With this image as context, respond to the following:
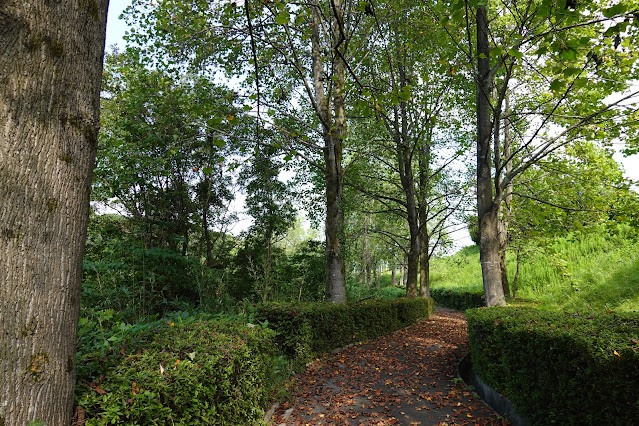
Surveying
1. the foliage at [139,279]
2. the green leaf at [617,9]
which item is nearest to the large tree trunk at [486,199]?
the green leaf at [617,9]

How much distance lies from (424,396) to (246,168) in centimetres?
1054

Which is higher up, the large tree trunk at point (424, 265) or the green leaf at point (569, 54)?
the green leaf at point (569, 54)

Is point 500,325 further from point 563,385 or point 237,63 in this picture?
point 237,63

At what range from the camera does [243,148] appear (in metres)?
12.5

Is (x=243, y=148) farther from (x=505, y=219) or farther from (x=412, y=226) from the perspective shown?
(x=505, y=219)

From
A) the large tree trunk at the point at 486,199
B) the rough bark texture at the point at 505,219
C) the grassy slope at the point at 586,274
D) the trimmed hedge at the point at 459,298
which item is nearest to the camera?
the large tree trunk at the point at 486,199

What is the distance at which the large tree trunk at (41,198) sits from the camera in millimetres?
2092

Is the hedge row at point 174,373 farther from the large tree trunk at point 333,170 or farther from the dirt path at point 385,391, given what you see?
the large tree trunk at point 333,170

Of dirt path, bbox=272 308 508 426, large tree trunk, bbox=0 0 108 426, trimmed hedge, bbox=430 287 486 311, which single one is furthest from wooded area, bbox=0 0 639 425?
trimmed hedge, bbox=430 287 486 311

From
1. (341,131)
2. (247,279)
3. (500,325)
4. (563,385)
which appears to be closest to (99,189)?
(247,279)

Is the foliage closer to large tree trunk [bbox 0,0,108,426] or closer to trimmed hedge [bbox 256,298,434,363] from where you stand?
trimmed hedge [bbox 256,298,434,363]

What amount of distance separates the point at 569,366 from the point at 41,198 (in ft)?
14.6

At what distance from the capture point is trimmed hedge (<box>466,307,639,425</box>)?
300 cm

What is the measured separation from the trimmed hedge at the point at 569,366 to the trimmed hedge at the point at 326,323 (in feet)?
10.7
